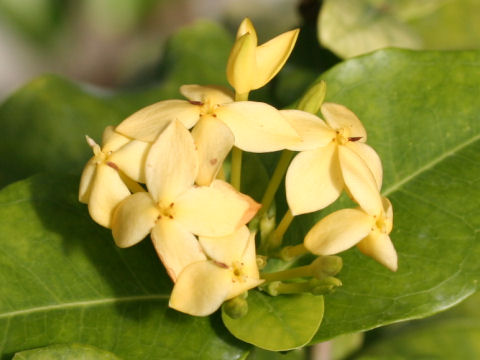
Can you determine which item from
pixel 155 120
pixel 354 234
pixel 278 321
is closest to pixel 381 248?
pixel 354 234

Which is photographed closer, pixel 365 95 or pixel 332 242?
pixel 332 242

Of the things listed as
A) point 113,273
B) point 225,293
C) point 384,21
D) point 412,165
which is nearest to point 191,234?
point 225,293

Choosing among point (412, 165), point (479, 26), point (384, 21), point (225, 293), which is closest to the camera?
point (225, 293)

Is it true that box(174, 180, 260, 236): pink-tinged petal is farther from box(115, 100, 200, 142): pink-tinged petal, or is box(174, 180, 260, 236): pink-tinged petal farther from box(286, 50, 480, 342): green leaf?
box(286, 50, 480, 342): green leaf

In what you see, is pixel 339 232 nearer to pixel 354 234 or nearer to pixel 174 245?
pixel 354 234

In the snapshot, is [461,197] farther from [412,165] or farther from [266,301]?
[266,301]

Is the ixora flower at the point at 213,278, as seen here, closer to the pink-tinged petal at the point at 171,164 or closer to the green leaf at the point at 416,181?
the pink-tinged petal at the point at 171,164

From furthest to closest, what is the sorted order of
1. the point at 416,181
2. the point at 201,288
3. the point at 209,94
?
the point at 416,181 → the point at 209,94 → the point at 201,288
